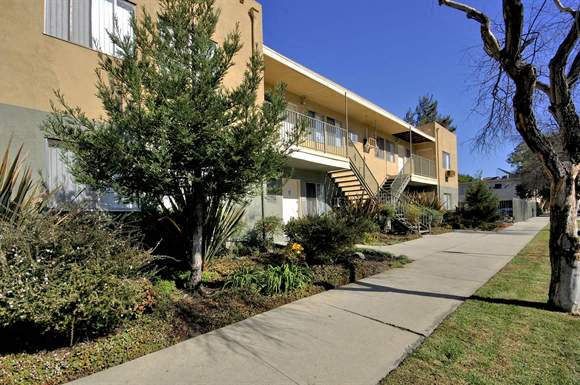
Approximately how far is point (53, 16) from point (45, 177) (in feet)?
11.0

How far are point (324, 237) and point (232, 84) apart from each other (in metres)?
5.48

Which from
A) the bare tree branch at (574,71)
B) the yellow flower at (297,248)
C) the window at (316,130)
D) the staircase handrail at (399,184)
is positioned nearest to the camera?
the bare tree branch at (574,71)

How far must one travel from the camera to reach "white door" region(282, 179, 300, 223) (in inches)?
554

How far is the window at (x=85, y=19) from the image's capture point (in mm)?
6863

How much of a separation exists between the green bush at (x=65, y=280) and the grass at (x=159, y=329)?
0.23 metres

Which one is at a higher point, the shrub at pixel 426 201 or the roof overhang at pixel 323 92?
the roof overhang at pixel 323 92

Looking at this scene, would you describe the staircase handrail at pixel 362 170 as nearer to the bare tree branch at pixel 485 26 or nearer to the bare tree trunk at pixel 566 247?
the bare tree branch at pixel 485 26

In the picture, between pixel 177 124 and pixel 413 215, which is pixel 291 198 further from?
pixel 177 124

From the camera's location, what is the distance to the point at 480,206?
22844mm

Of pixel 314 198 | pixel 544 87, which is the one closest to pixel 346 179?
Result: pixel 314 198

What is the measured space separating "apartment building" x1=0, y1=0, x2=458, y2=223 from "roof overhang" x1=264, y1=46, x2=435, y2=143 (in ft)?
0.15

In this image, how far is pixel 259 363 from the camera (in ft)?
11.9

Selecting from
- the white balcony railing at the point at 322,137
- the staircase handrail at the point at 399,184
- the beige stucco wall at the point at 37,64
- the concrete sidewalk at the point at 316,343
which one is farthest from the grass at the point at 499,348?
the staircase handrail at the point at 399,184

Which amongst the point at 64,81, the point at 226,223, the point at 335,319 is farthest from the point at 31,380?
the point at 64,81
